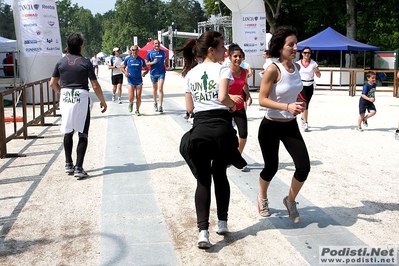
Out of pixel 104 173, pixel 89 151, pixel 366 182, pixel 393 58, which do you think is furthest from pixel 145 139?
pixel 393 58

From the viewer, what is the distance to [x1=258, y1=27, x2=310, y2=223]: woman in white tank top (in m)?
4.62

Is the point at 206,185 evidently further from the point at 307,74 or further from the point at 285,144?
the point at 307,74

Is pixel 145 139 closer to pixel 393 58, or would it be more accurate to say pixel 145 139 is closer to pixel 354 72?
pixel 354 72

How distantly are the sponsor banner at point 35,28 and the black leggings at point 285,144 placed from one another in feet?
40.3

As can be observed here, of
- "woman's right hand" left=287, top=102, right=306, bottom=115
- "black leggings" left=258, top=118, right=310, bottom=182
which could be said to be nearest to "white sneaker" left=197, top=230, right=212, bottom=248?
"black leggings" left=258, top=118, right=310, bottom=182

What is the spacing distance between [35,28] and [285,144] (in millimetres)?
12549

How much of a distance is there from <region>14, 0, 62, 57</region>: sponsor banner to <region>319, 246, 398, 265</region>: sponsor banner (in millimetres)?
13248

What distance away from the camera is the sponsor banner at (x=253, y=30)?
20016mm

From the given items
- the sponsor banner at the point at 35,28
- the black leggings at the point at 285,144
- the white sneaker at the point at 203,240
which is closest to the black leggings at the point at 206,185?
the white sneaker at the point at 203,240

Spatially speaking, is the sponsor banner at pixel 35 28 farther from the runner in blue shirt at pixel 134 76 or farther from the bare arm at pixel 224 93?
the bare arm at pixel 224 93

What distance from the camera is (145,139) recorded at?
31.6 feet

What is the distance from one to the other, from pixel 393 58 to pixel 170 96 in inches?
517

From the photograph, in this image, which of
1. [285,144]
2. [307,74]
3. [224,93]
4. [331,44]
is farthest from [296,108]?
[331,44]

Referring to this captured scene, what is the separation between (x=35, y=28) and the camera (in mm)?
15383
